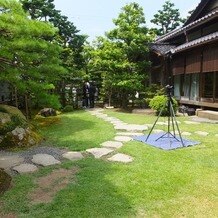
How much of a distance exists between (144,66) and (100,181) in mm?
14447

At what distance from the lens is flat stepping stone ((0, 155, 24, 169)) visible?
21.1 ft

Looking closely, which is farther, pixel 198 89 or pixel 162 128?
pixel 198 89

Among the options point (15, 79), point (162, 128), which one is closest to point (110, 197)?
point (15, 79)

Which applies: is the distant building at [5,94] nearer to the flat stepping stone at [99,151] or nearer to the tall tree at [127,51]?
the tall tree at [127,51]

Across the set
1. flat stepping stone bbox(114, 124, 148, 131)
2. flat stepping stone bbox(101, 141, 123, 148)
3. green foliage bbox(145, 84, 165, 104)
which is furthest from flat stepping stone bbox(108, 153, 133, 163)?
green foliage bbox(145, 84, 165, 104)

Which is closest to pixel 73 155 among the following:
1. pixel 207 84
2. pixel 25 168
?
pixel 25 168

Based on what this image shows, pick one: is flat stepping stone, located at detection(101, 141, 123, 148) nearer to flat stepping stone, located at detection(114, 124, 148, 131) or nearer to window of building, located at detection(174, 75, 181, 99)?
flat stepping stone, located at detection(114, 124, 148, 131)

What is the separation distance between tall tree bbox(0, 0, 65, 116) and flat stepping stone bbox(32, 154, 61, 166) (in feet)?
6.94

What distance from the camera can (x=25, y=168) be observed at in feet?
20.5

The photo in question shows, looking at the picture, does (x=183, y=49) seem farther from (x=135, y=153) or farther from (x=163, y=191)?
(x=163, y=191)

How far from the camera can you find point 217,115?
13523mm

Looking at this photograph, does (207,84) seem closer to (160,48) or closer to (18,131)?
(160,48)

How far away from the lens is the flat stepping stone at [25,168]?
607cm

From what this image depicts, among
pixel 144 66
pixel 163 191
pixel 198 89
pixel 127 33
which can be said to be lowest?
pixel 163 191
